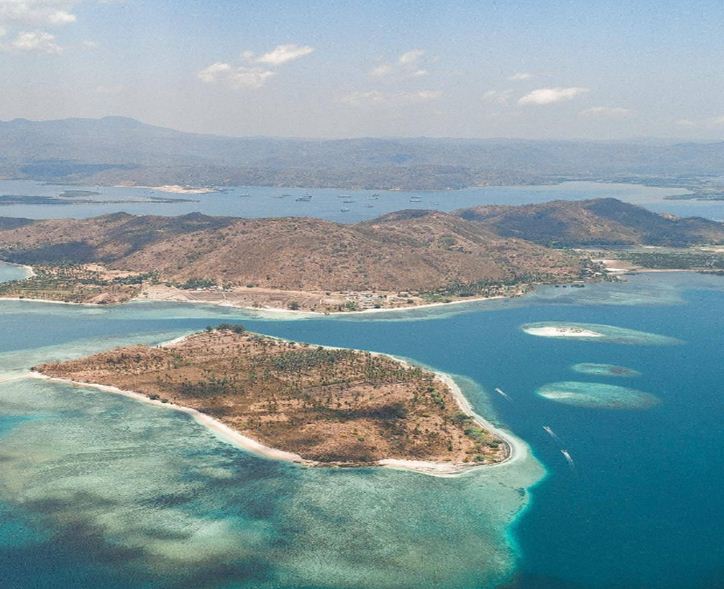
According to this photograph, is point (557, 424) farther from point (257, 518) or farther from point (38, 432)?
point (38, 432)

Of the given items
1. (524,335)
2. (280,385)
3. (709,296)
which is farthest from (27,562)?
(709,296)

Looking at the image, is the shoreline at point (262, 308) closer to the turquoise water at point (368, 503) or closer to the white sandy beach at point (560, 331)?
the white sandy beach at point (560, 331)

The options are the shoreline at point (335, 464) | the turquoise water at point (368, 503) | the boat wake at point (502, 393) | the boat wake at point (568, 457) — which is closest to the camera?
the turquoise water at point (368, 503)

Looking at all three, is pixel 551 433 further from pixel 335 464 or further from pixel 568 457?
pixel 335 464

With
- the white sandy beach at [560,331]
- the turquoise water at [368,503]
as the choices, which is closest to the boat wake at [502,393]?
the turquoise water at [368,503]

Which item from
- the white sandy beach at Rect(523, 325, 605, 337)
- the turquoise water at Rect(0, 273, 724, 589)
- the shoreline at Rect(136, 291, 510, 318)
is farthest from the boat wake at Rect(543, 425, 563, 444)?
the shoreline at Rect(136, 291, 510, 318)

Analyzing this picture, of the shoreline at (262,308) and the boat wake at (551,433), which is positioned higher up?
the shoreline at (262,308)

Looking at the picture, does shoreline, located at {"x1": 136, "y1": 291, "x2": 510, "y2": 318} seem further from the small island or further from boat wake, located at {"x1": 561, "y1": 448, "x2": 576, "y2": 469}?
boat wake, located at {"x1": 561, "y1": 448, "x2": 576, "y2": 469}

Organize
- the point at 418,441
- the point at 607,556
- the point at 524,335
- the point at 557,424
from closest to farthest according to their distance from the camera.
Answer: the point at 607,556
the point at 418,441
the point at 557,424
the point at 524,335
